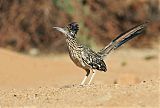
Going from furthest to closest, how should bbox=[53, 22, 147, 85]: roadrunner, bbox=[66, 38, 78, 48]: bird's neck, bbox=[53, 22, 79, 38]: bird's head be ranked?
bbox=[53, 22, 79, 38]: bird's head < bbox=[66, 38, 78, 48]: bird's neck < bbox=[53, 22, 147, 85]: roadrunner

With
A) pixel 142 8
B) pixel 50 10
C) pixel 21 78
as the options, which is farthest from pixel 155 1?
pixel 21 78

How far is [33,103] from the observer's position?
8219 mm


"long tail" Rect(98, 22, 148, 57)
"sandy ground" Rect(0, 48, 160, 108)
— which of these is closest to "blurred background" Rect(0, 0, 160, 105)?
"sandy ground" Rect(0, 48, 160, 108)

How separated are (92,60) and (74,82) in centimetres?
419

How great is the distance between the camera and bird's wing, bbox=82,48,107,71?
957 centimetres

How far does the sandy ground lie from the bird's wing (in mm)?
298

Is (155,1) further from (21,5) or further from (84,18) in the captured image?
(21,5)

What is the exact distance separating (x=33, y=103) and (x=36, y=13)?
10691 mm

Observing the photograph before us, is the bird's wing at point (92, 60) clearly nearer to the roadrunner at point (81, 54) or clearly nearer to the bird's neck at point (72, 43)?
the roadrunner at point (81, 54)

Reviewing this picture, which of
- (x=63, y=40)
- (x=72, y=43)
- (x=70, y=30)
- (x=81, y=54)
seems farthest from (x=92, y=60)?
(x=63, y=40)

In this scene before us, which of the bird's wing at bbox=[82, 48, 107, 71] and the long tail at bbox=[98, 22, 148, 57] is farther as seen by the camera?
the long tail at bbox=[98, 22, 148, 57]

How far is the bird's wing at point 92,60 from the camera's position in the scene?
9573 mm

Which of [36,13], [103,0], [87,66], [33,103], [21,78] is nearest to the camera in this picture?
[33,103]

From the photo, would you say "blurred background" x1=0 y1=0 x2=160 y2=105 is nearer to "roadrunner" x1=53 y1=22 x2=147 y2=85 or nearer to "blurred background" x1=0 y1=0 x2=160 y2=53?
"blurred background" x1=0 y1=0 x2=160 y2=53
